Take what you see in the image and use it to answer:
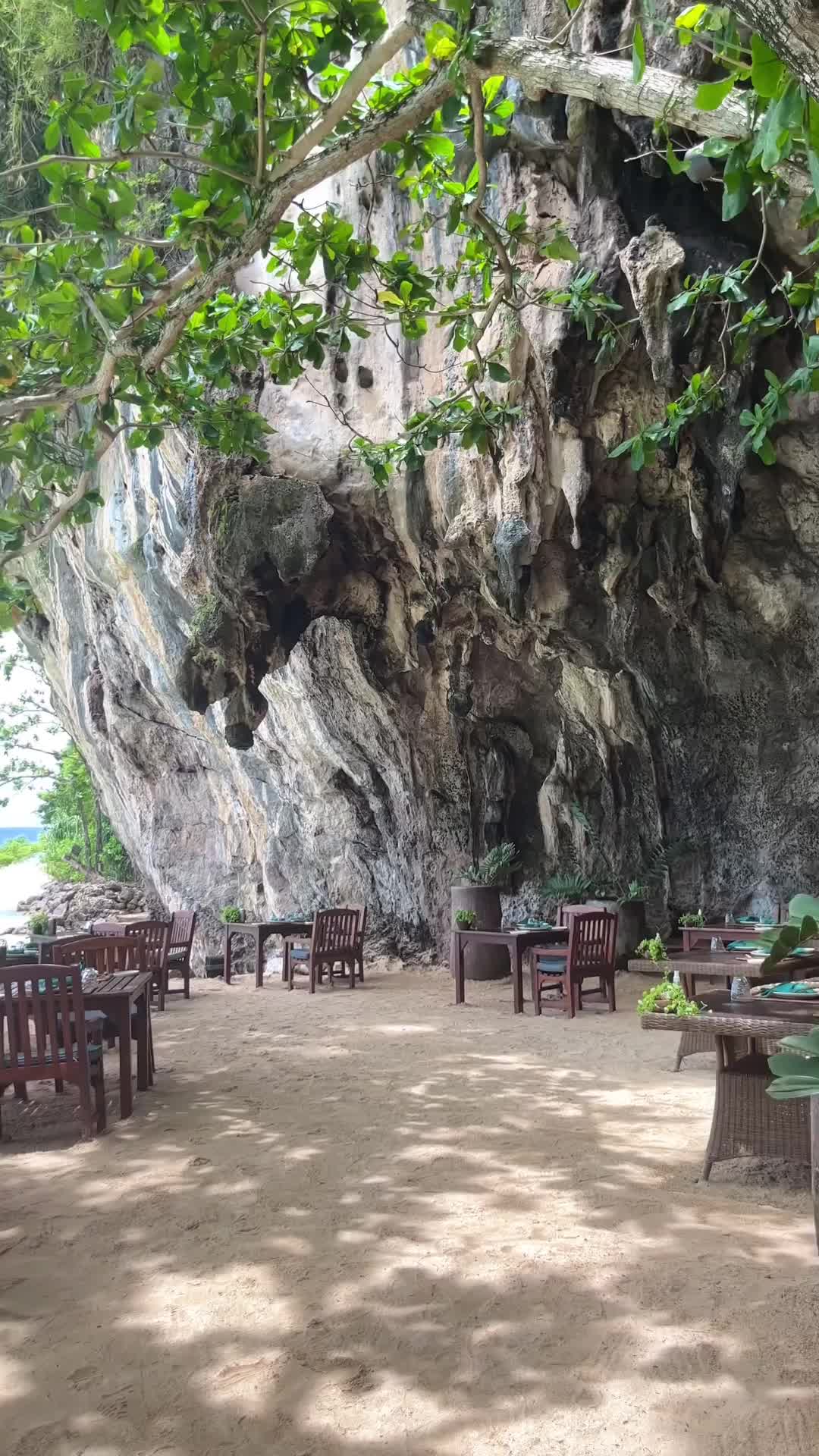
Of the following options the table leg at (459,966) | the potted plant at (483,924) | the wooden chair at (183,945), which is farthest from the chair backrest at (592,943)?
the wooden chair at (183,945)

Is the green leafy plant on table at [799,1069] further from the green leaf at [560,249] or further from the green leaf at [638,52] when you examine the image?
the green leaf at [560,249]

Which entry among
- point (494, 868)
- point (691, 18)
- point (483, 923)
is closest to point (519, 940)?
point (483, 923)

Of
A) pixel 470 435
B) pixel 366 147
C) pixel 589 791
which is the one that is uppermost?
pixel 366 147

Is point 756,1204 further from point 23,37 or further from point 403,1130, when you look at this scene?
point 23,37

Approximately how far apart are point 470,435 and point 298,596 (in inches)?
218

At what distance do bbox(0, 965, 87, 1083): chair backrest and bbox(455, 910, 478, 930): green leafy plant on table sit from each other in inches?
204

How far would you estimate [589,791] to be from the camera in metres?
11.2

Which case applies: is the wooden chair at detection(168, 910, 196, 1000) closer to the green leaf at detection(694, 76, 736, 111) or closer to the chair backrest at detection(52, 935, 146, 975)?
the chair backrest at detection(52, 935, 146, 975)

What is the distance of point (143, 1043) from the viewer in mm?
5598

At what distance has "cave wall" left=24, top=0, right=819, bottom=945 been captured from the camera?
24.7 feet

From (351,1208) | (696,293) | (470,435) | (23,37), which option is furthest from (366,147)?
(23,37)

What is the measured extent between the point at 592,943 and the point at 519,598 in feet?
10.1

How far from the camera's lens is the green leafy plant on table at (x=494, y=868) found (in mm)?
11375

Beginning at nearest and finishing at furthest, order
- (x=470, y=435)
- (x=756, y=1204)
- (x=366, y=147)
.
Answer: (x=756, y=1204), (x=366, y=147), (x=470, y=435)
